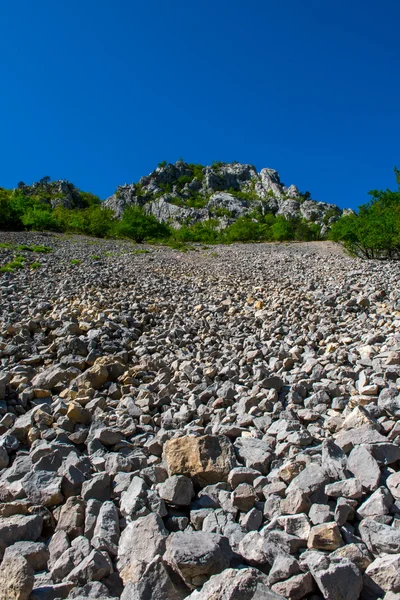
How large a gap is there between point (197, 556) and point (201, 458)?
47.8 inches

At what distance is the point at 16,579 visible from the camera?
92.2 inches

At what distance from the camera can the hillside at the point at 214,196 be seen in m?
128

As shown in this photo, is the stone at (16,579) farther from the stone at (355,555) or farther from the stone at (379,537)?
the stone at (379,537)

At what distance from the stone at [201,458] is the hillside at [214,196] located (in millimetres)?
111292

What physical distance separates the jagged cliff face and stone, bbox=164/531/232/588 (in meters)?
113

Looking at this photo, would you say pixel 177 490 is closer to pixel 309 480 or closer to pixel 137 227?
pixel 309 480

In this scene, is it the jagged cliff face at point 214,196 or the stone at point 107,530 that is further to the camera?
the jagged cliff face at point 214,196

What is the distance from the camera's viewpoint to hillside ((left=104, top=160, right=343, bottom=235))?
127750 mm

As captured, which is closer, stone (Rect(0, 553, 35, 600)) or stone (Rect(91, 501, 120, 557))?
stone (Rect(0, 553, 35, 600))

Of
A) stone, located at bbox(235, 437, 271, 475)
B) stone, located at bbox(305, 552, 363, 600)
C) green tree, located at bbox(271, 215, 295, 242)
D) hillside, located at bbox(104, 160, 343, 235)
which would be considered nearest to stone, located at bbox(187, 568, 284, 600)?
stone, located at bbox(305, 552, 363, 600)

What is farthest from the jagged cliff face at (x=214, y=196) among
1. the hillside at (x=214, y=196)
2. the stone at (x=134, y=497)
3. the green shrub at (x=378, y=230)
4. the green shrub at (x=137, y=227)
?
the stone at (x=134, y=497)

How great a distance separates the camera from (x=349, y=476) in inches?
127

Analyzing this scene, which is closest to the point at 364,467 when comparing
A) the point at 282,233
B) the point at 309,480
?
the point at 309,480

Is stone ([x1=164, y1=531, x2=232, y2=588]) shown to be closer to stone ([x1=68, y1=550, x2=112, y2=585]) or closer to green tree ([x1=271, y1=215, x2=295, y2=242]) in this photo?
stone ([x1=68, y1=550, x2=112, y2=585])
